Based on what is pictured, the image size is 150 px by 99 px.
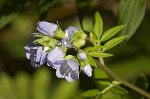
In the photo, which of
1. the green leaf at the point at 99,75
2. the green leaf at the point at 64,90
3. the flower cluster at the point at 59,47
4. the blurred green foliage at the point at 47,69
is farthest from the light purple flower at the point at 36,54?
the green leaf at the point at 64,90

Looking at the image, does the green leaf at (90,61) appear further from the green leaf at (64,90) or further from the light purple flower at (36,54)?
the green leaf at (64,90)

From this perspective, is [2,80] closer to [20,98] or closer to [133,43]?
[20,98]

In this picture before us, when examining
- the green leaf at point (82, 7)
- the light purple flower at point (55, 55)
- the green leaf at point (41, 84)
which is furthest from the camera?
the green leaf at point (41, 84)

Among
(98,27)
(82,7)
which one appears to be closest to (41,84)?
(82,7)

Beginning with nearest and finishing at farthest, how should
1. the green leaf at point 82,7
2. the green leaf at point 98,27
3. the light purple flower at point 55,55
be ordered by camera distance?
the light purple flower at point 55,55
the green leaf at point 98,27
the green leaf at point 82,7

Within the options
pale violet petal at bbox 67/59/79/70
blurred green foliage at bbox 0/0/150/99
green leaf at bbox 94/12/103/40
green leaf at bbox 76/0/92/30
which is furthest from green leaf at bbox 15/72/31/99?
pale violet petal at bbox 67/59/79/70

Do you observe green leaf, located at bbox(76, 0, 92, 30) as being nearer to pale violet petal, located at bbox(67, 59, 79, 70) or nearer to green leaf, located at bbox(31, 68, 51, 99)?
pale violet petal, located at bbox(67, 59, 79, 70)

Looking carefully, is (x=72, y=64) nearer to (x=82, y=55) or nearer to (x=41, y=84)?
(x=82, y=55)
